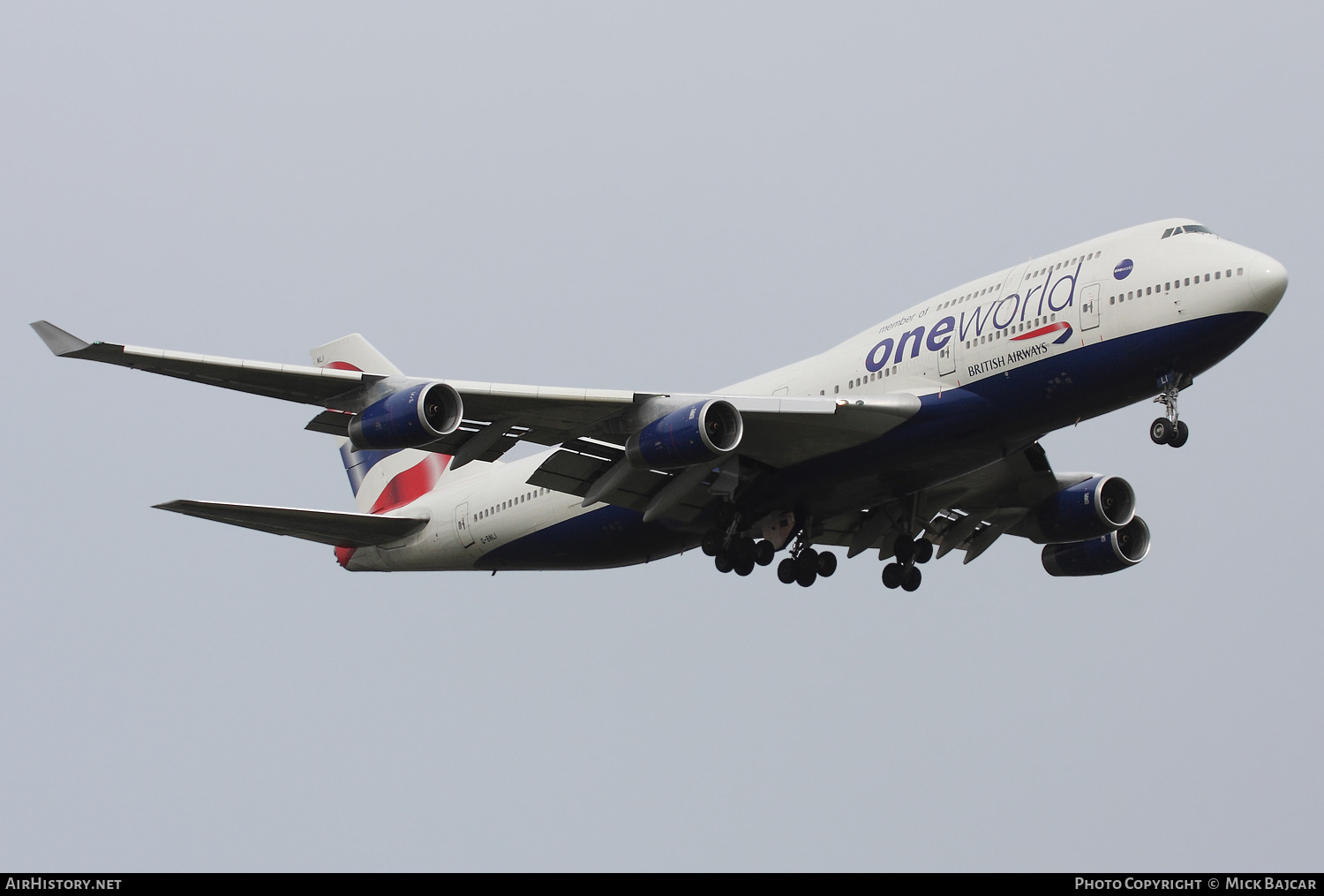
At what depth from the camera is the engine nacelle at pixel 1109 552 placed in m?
40.1

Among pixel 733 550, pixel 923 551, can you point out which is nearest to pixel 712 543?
pixel 733 550

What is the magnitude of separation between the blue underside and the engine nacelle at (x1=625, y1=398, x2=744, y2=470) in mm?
2971

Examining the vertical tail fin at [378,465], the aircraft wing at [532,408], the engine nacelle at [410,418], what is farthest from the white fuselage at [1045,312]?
the vertical tail fin at [378,465]

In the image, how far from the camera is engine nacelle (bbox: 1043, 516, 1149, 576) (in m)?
40.1

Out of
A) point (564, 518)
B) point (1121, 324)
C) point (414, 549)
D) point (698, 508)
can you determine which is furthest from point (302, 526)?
point (1121, 324)

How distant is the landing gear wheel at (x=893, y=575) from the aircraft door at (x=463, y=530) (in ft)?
33.7

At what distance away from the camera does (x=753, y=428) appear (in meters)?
33.1

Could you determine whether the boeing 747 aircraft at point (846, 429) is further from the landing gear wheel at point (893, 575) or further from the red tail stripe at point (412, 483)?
the red tail stripe at point (412, 483)

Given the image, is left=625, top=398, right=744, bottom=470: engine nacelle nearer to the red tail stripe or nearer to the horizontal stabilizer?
the horizontal stabilizer

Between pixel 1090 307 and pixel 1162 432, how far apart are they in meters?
2.73

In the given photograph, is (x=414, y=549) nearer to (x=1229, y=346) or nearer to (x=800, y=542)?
(x=800, y=542)

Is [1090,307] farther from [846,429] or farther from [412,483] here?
[412,483]

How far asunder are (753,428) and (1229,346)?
9.50 metres

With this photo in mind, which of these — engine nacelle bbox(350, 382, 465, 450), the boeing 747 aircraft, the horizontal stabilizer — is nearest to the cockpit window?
the boeing 747 aircraft
